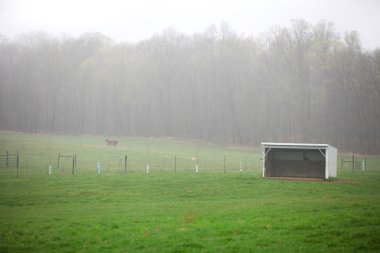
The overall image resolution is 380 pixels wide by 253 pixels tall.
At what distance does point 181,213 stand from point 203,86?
68.9 m

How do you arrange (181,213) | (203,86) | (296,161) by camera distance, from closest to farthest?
(181,213) < (296,161) < (203,86)

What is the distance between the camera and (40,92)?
94500 millimetres

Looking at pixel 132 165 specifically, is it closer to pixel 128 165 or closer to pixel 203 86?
pixel 128 165

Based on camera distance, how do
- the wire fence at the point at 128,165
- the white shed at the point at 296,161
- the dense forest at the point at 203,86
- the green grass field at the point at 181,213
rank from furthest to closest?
the dense forest at the point at 203,86 < the wire fence at the point at 128,165 < the white shed at the point at 296,161 < the green grass field at the point at 181,213

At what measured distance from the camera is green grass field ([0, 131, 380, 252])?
1170 centimetres

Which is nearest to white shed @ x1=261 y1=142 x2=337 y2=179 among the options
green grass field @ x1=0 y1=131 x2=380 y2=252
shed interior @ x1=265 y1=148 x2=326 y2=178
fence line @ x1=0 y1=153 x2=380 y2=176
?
shed interior @ x1=265 y1=148 x2=326 y2=178

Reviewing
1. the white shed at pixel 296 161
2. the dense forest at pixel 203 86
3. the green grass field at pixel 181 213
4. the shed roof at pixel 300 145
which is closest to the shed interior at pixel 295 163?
the white shed at pixel 296 161

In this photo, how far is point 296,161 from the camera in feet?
121

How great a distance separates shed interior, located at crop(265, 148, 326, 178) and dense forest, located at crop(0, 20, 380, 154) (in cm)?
3371

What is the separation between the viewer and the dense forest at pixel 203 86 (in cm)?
7200

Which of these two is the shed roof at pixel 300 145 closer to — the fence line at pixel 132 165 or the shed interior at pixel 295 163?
the shed interior at pixel 295 163

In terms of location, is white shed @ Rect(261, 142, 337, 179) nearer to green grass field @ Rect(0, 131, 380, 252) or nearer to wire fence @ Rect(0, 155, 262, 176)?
green grass field @ Rect(0, 131, 380, 252)

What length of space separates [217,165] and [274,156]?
29.4ft

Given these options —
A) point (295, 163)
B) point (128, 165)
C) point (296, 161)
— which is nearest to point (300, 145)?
point (296, 161)
